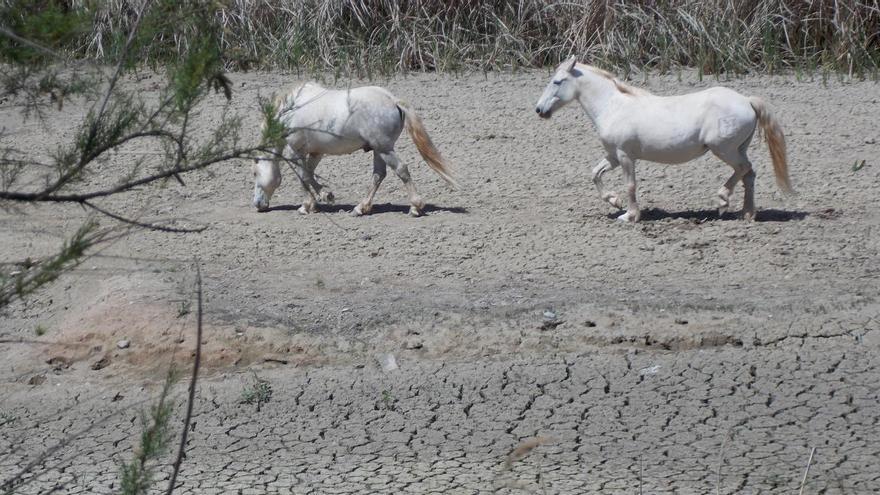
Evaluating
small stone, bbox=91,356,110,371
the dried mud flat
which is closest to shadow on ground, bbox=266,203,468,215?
the dried mud flat

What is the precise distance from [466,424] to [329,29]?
8030mm

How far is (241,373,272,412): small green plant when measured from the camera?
19.4ft

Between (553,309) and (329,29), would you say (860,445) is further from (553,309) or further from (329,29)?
(329,29)

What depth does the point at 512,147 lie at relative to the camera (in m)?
10.1

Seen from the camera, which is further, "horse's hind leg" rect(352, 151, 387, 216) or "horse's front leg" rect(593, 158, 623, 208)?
"horse's hind leg" rect(352, 151, 387, 216)

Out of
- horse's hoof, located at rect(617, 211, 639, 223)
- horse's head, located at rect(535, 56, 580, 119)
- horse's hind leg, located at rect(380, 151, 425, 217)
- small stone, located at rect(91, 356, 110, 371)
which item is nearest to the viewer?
small stone, located at rect(91, 356, 110, 371)

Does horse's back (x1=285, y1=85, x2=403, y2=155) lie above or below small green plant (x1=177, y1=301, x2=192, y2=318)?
above

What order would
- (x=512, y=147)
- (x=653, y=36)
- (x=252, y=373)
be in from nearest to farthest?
(x=252, y=373) → (x=512, y=147) → (x=653, y=36)

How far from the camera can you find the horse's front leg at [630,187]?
7.87m

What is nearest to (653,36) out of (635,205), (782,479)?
(635,205)

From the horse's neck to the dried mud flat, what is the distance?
69 centimetres

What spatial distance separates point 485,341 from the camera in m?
6.32

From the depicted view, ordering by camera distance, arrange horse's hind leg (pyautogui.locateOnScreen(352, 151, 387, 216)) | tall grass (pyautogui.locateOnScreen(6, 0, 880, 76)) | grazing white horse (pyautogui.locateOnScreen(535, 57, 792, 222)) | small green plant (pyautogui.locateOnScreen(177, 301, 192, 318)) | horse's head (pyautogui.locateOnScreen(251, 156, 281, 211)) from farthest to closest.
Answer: tall grass (pyautogui.locateOnScreen(6, 0, 880, 76)) → horse's head (pyautogui.locateOnScreen(251, 156, 281, 211)) → horse's hind leg (pyautogui.locateOnScreen(352, 151, 387, 216)) → grazing white horse (pyautogui.locateOnScreen(535, 57, 792, 222)) → small green plant (pyautogui.locateOnScreen(177, 301, 192, 318))

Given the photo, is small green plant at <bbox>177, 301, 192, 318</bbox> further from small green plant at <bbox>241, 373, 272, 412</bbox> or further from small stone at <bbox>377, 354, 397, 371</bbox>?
small stone at <bbox>377, 354, 397, 371</bbox>
